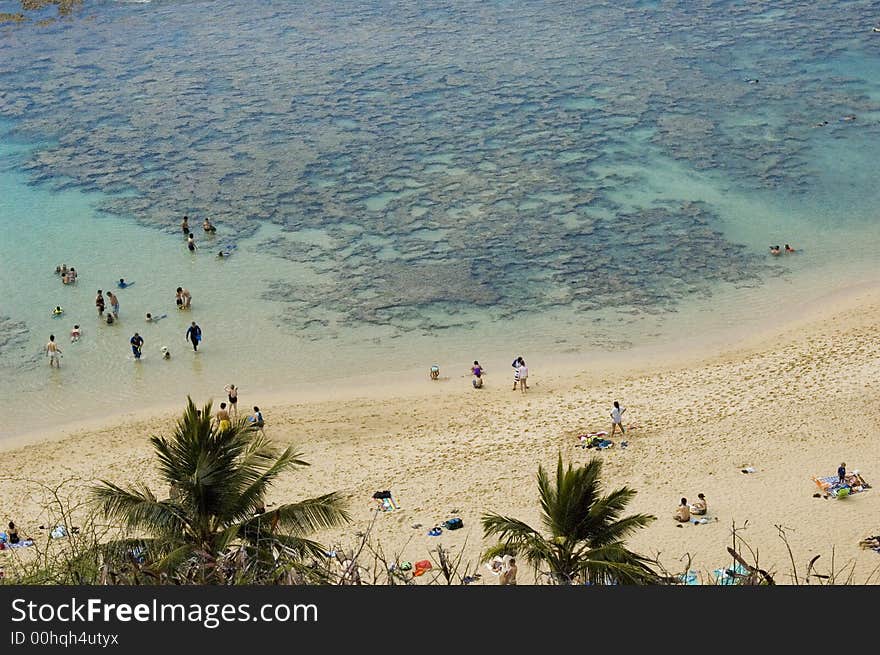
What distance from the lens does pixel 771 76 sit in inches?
1954

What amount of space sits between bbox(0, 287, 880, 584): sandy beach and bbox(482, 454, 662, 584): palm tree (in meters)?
4.09

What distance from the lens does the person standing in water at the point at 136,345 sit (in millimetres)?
30016

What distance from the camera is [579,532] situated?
47.1 feet

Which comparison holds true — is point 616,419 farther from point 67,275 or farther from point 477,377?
point 67,275

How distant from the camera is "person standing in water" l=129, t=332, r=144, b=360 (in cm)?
3002

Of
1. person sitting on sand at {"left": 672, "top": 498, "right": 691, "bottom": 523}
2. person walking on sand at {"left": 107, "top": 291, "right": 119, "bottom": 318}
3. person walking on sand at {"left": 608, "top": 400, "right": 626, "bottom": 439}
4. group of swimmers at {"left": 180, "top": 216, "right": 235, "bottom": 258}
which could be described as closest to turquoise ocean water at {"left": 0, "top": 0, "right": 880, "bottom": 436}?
group of swimmers at {"left": 180, "top": 216, "right": 235, "bottom": 258}

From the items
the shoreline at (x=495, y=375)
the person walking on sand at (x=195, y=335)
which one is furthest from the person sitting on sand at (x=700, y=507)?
the person walking on sand at (x=195, y=335)

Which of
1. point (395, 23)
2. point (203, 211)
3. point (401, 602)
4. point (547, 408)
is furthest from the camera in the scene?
point (395, 23)

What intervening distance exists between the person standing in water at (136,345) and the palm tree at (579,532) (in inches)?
707

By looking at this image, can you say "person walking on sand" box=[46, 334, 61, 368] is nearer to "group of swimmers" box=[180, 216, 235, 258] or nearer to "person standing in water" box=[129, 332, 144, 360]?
"person standing in water" box=[129, 332, 144, 360]

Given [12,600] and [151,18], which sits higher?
[151,18]

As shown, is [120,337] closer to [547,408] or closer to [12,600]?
[547,408]

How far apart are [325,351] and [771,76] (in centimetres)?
2921

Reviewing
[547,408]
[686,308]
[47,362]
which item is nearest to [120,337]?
[47,362]
